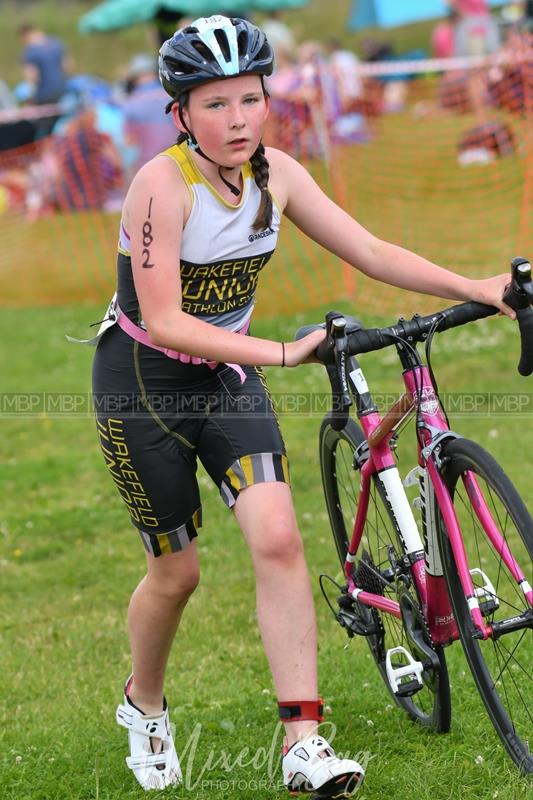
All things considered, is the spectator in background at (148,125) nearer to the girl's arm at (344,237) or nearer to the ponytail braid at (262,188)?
the girl's arm at (344,237)

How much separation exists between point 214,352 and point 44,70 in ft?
61.0

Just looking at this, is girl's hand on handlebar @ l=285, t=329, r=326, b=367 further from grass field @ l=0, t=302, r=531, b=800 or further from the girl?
grass field @ l=0, t=302, r=531, b=800

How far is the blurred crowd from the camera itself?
44.4 ft

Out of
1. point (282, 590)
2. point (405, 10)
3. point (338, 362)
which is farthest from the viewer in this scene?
point (405, 10)

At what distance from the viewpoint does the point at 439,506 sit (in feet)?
11.5

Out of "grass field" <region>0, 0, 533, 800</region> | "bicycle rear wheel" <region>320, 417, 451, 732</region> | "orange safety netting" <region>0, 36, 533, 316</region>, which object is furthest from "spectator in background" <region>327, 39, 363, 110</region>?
"bicycle rear wheel" <region>320, 417, 451, 732</region>

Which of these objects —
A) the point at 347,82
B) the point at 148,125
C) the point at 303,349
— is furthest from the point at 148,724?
the point at 347,82

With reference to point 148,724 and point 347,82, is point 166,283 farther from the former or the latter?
point 347,82

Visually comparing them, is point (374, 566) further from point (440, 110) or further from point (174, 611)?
point (440, 110)

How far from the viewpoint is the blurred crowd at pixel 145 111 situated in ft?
44.4

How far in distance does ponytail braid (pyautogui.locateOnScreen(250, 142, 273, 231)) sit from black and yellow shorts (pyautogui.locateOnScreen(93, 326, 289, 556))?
0.47 m

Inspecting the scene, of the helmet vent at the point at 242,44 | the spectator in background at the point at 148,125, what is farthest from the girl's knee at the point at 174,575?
the spectator in background at the point at 148,125

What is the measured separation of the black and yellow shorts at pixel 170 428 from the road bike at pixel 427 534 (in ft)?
1.00

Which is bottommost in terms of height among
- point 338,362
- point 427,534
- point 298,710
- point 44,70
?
point 298,710
